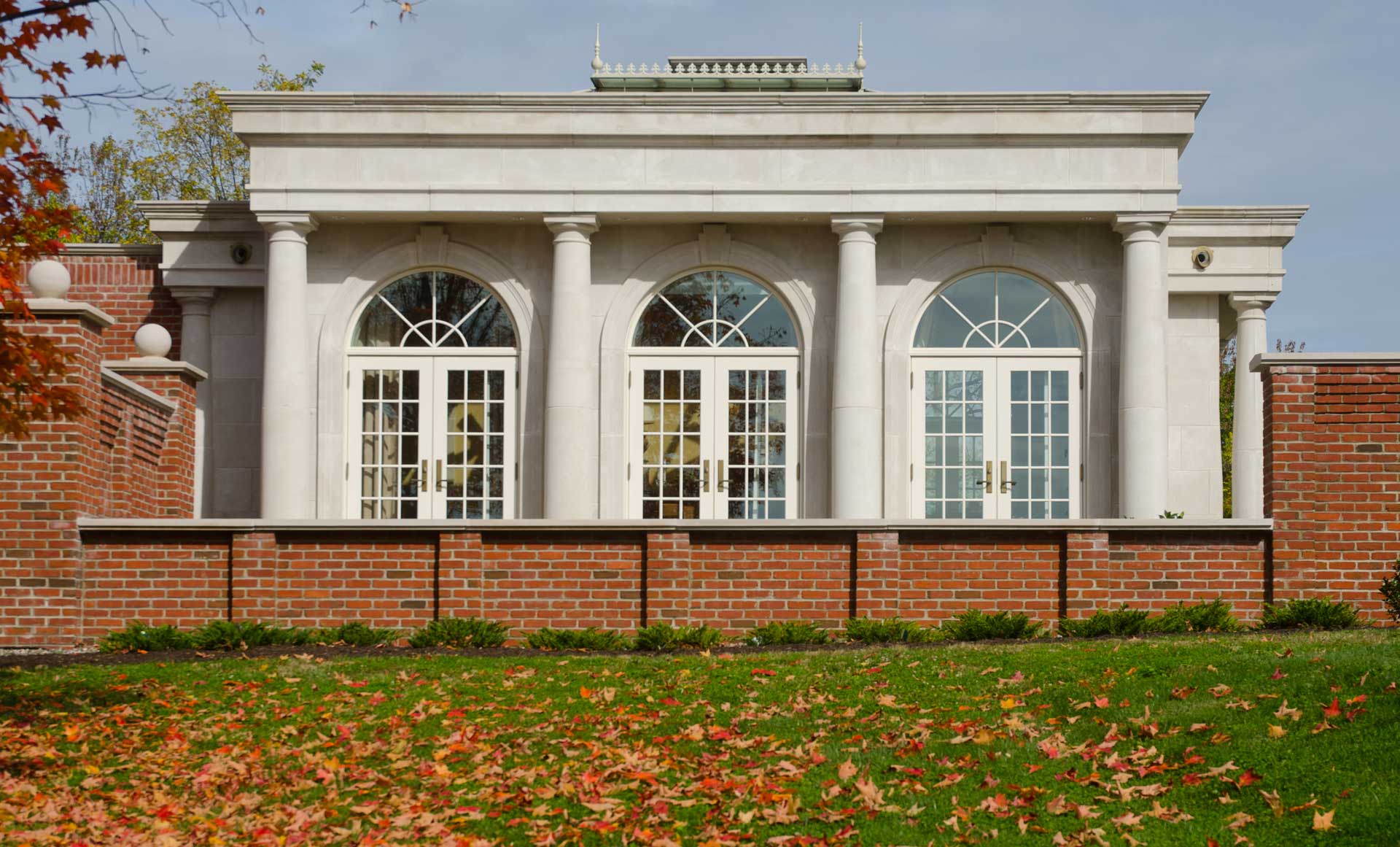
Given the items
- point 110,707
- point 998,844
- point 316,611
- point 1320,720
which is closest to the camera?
point 998,844

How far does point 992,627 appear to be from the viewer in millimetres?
13164

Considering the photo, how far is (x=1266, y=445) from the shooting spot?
1400cm

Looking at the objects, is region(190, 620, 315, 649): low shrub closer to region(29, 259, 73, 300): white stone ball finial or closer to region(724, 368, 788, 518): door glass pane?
region(29, 259, 73, 300): white stone ball finial

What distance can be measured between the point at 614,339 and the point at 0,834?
1271 cm

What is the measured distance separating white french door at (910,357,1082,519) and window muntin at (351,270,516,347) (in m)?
5.72

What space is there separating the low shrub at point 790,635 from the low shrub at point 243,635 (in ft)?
12.9

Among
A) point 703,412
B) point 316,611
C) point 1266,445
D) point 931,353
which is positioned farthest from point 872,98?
point 316,611

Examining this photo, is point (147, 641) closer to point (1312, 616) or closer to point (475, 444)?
point (475, 444)

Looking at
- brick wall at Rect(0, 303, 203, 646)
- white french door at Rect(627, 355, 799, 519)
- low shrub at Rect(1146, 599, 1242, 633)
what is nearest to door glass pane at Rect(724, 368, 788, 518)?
white french door at Rect(627, 355, 799, 519)

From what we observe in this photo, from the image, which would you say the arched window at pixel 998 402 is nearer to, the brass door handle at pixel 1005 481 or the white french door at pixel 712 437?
the brass door handle at pixel 1005 481

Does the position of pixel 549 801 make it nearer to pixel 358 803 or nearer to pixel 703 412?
pixel 358 803

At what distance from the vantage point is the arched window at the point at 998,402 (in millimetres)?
19875

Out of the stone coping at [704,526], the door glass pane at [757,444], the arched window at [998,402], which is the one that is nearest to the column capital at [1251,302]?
the arched window at [998,402]

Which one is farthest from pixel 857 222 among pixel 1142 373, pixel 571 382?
pixel 571 382
